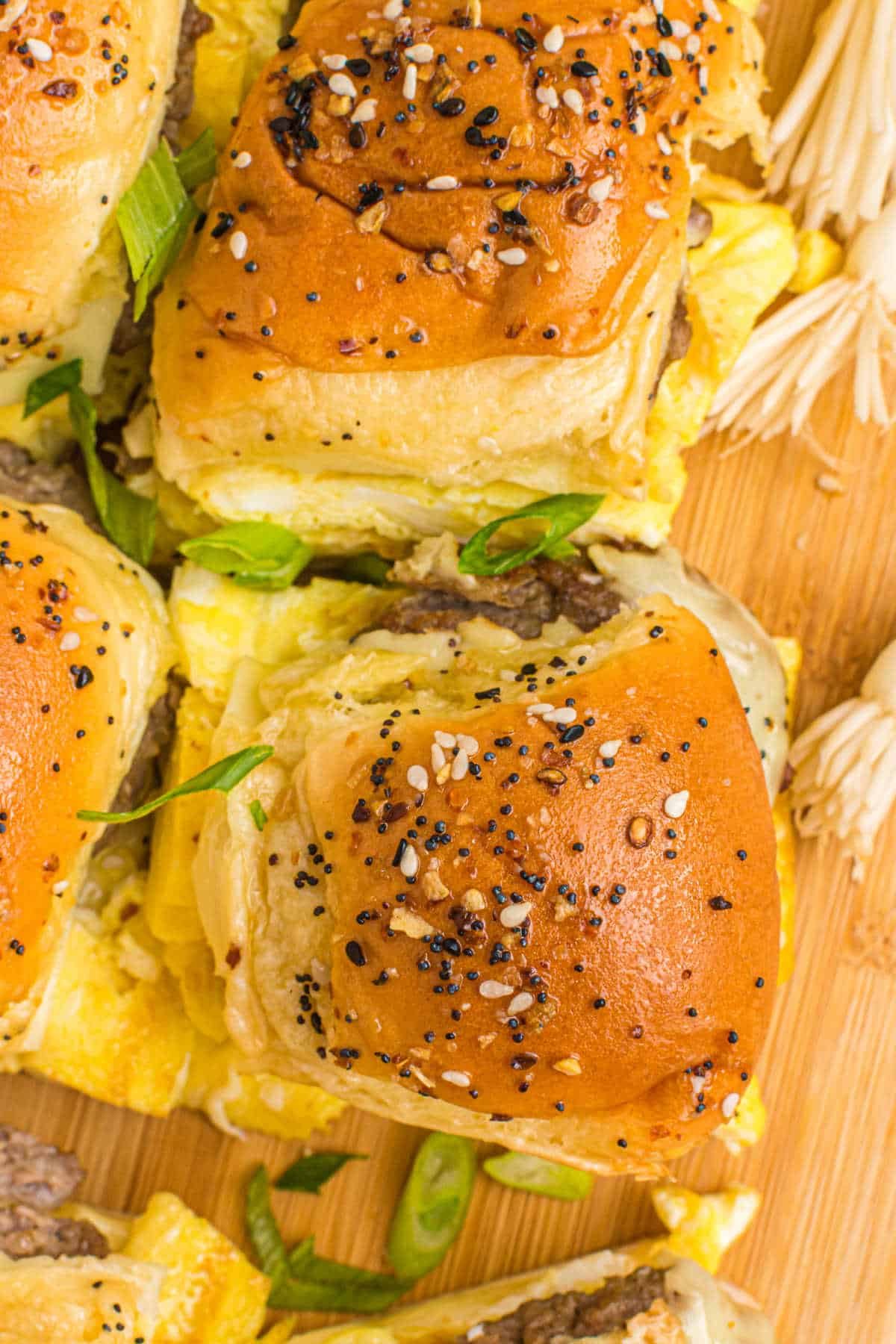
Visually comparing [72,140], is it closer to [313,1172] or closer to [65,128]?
[65,128]

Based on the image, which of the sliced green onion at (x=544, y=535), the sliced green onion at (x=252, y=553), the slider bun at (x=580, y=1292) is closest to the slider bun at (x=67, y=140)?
the sliced green onion at (x=252, y=553)

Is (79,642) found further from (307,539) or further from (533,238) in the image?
(533,238)

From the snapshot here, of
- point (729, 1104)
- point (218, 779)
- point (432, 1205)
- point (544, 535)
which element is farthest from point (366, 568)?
point (432, 1205)

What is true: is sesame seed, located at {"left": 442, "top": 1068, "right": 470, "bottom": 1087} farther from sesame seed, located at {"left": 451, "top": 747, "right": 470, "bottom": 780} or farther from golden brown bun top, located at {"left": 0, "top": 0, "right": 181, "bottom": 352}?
golden brown bun top, located at {"left": 0, "top": 0, "right": 181, "bottom": 352}

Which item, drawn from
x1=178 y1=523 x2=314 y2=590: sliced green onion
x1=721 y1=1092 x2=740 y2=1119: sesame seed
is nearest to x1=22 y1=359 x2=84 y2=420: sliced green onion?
x1=178 y1=523 x2=314 y2=590: sliced green onion

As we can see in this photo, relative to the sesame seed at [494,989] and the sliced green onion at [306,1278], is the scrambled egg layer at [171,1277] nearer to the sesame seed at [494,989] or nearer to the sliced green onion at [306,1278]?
the sliced green onion at [306,1278]

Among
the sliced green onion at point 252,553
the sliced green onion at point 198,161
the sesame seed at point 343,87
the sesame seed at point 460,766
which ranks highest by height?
A: the sesame seed at point 343,87
